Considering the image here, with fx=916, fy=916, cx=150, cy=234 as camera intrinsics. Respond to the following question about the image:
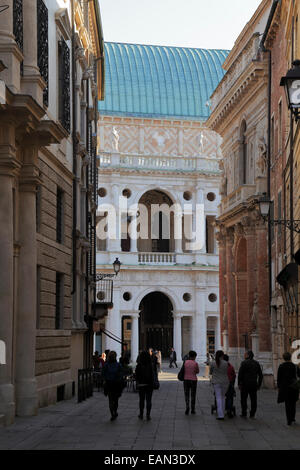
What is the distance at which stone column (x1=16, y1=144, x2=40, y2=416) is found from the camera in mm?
20469

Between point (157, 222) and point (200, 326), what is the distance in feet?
30.9

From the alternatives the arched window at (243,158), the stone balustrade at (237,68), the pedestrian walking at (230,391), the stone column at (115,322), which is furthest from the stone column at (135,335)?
the pedestrian walking at (230,391)

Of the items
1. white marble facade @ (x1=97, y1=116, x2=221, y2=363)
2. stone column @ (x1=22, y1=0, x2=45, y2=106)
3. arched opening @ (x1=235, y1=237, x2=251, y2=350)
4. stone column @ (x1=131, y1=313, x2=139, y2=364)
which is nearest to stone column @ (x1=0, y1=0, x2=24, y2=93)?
stone column @ (x1=22, y1=0, x2=45, y2=106)

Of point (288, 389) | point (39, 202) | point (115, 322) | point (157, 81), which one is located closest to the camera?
point (288, 389)

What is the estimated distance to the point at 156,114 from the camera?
226 ft

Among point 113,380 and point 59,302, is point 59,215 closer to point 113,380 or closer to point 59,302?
point 59,302

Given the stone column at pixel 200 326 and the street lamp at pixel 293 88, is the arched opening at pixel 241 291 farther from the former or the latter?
the street lamp at pixel 293 88

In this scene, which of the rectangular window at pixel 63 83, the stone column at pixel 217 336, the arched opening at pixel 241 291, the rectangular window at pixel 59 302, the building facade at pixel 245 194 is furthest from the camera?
the stone column at pixel 217 336

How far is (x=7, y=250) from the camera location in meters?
18.9

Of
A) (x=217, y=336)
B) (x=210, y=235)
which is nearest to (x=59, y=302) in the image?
(x=217, y=336)

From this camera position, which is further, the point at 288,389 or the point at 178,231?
Result: the point at 178,231

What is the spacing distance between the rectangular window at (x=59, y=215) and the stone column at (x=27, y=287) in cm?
530

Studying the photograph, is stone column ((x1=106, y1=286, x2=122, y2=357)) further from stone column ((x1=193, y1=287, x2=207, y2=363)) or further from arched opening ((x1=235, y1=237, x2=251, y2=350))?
arched opening ((x1=235, y1=237, x2=251, y2=350))

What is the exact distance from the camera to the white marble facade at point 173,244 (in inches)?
2534
